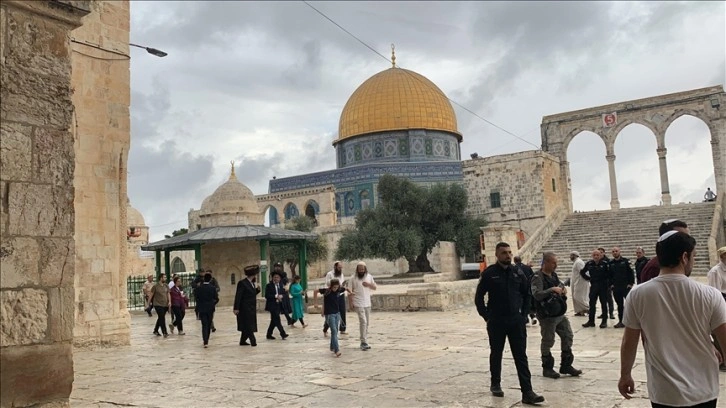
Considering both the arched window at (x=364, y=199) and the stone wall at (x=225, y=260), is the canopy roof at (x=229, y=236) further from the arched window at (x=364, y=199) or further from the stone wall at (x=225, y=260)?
the arched window at (x=364, y=199)

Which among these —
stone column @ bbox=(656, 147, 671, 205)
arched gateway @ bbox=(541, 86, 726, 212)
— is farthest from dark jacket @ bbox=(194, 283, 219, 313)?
stone column @ bbox=(656, 147, 671, 205)

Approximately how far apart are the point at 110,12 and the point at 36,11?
24.1ft

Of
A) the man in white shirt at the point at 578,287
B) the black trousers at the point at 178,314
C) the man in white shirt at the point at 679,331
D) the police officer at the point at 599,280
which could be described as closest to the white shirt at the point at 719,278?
the man in white shirt at the point at 679,331

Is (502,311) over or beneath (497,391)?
over

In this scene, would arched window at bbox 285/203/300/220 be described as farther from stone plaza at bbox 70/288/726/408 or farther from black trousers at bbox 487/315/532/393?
black trousers at bbox 487/315/532/393

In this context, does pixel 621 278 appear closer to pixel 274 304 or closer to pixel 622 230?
pixel 274 304

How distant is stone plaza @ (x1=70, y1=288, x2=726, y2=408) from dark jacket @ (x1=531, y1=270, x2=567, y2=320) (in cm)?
63

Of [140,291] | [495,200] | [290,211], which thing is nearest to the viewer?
[140,291]

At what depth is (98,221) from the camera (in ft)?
29.7

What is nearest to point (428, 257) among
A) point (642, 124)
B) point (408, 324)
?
point (642, 124)

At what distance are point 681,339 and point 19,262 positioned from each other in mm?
2805

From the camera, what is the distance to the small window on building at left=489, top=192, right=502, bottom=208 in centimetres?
2933

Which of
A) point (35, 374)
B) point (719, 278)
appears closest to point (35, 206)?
point (35, 374)

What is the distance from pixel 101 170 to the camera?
30.2 feet
